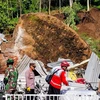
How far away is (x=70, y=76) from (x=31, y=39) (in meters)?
6.74

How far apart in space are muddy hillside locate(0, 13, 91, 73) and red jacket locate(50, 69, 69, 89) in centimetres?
1118

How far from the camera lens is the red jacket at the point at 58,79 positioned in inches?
409

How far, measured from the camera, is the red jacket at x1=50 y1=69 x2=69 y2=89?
34.1 feet

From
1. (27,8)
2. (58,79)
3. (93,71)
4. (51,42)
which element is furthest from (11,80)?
(27,8)

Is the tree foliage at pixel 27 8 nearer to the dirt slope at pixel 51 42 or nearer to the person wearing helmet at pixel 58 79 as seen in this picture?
the dirt slope at pixel 51 42

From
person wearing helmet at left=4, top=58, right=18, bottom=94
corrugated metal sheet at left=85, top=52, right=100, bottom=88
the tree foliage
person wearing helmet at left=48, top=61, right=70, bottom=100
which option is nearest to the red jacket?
person wearing helmet at left=48, top=61, right=70, bottom=100

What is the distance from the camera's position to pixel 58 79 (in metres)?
10.5

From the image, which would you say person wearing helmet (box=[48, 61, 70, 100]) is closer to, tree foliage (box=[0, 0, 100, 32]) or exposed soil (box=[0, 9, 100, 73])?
exposed soil (box=[0, 9, 100, 73])

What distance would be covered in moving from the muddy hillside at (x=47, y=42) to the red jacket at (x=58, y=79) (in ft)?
36.7

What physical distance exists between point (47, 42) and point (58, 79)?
39.8 feet

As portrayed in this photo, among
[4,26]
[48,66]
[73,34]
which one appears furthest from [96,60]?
[4,26]

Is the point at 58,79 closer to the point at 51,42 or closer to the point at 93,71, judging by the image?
the point at 93,71

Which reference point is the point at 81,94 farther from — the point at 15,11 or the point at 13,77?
the point at 15,11

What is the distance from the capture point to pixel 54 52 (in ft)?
73.0
